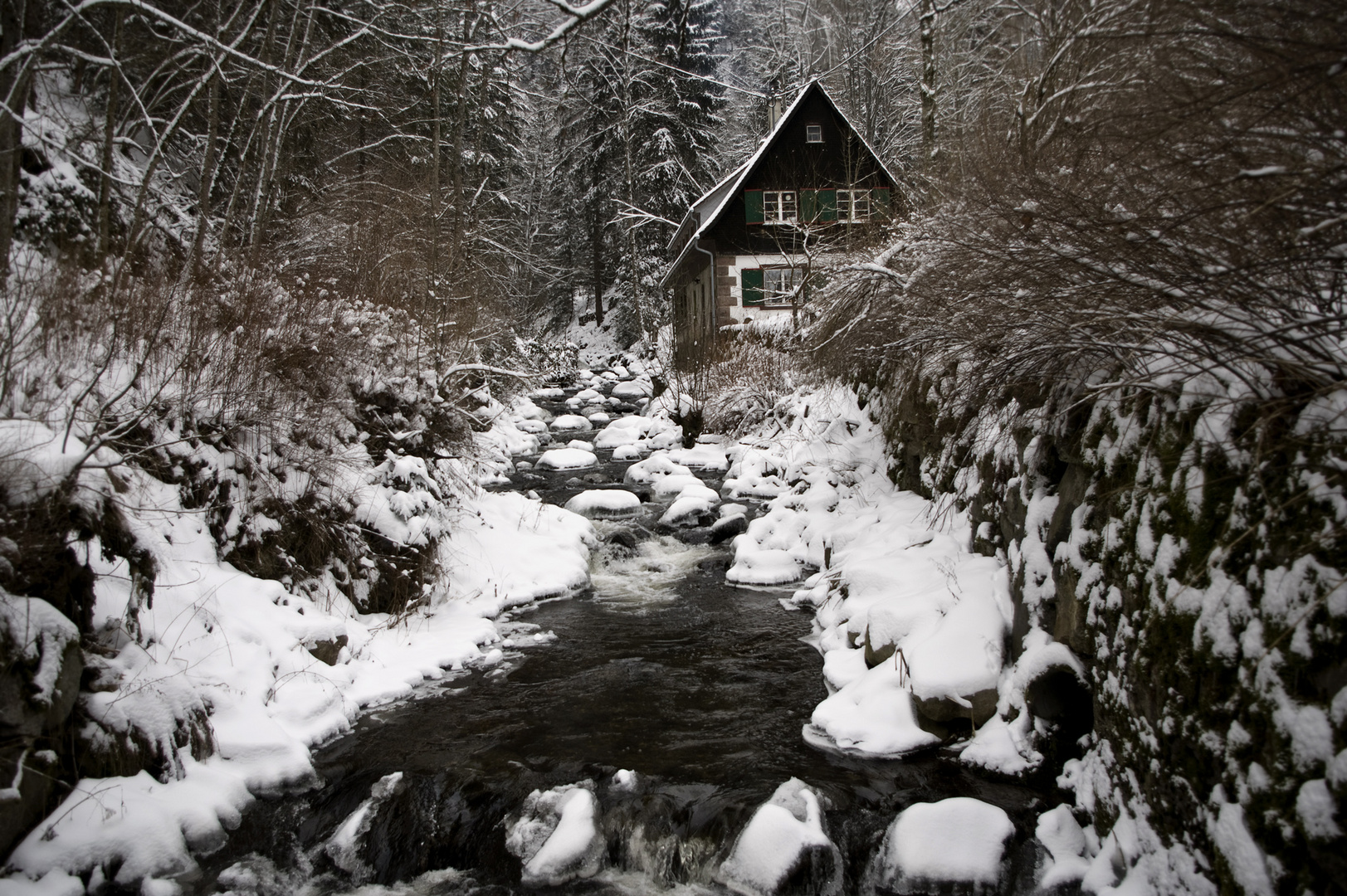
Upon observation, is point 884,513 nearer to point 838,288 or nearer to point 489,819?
point 838,288

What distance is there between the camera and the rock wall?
271 cm

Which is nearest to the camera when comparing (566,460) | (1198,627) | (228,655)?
(1198,627)

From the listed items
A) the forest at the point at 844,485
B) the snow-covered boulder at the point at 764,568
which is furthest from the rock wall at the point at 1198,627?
the snow-covered boulder at the point at 764,568

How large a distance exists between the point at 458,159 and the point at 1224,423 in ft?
43.4

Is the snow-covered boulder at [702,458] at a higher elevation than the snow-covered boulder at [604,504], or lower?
higher

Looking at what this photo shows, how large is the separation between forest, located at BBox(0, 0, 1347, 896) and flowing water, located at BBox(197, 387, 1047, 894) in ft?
0.19

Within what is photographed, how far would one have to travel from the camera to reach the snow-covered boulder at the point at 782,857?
13.1 feet

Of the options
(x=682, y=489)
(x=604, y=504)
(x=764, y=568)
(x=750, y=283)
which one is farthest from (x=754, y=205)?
(x=764, y=568)

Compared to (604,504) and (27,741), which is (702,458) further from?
(27,741)

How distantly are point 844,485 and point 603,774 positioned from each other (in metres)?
5.52

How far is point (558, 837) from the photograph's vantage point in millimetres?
4301

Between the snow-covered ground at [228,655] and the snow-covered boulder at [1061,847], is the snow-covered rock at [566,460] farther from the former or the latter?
the snow-covered boulder at [1061,847]

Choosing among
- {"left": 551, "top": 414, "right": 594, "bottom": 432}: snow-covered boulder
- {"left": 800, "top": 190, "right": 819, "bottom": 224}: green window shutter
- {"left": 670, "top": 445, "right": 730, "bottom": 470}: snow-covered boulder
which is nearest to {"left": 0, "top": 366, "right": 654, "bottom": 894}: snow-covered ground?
{"left": 670, "top": 445, "right": 730, "bottom": 470}: snow-covered boulder

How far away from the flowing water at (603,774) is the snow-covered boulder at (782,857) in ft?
0.26
